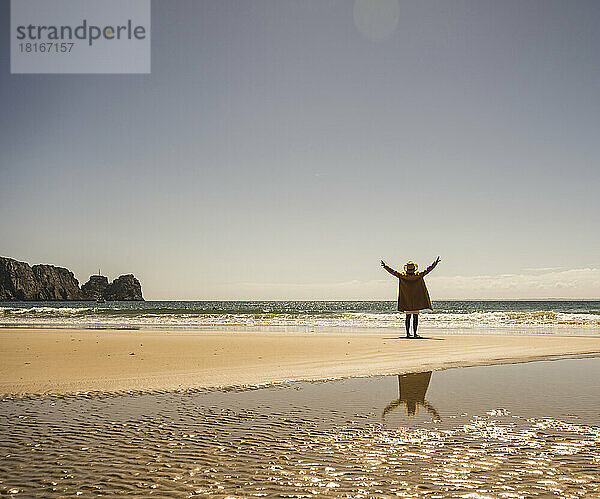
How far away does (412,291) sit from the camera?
19.6 metres

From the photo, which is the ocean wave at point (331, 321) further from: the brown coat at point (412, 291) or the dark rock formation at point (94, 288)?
the dark rock formation at point (94, 288)

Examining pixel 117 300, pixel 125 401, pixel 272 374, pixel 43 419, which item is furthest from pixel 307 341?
pixel 117 300

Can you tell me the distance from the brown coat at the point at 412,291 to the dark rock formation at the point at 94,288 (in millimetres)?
157033

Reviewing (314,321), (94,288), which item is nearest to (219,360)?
(314,321)

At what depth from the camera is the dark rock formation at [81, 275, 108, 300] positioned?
16450cm

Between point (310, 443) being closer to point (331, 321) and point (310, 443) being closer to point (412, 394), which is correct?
point (412, 394)

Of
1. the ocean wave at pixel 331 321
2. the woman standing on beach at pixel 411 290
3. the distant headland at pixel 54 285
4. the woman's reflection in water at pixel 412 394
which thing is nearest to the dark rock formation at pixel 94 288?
the distant headland at pixel 54 285

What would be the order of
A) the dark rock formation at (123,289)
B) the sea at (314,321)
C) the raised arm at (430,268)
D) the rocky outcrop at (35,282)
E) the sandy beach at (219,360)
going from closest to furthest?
1. the sandy beach at (219,360)
2. the raised arm at (430,268)
3. the sea at (314,321)
4. the rocky outcrop at (35,282)
5. the dark rock formation at (123,289)

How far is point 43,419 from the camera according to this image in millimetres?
6023

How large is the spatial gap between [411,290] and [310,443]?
15110mm

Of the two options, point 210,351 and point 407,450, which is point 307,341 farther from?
point 407,450

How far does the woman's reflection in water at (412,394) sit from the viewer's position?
652 cm

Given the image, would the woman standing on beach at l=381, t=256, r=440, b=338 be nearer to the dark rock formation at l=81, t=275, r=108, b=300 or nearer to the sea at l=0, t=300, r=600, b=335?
the sea at l=0, t=300, r=600, b=335

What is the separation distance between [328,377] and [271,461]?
4752 mm
